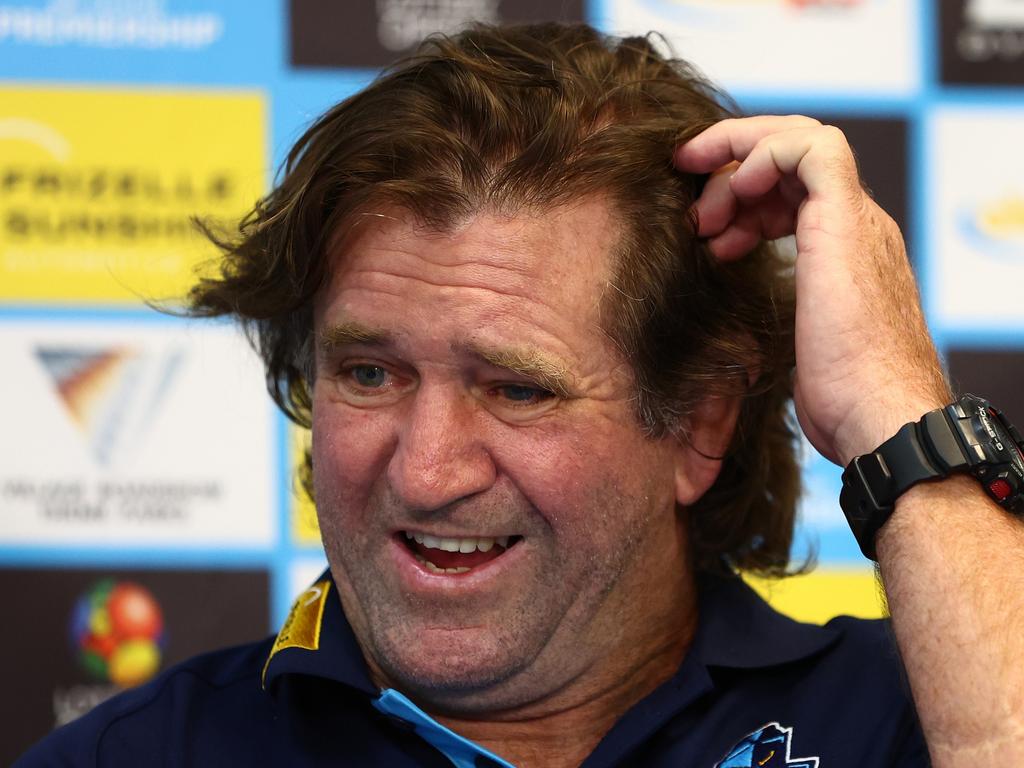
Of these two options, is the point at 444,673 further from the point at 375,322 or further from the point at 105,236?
the point at 105,236

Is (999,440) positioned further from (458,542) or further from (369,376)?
(369,376)

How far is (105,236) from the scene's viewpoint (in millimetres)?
2836

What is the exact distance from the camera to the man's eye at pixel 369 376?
5.94 feet

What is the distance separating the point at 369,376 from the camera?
5.98 ft

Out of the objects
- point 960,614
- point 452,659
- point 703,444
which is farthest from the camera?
point 703,444

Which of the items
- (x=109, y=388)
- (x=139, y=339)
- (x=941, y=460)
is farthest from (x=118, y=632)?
(x=941, y=460)

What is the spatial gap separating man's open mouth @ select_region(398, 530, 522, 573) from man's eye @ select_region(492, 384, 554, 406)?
0.18 m

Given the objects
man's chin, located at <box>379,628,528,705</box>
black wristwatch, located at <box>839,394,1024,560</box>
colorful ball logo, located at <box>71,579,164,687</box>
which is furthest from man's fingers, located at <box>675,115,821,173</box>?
colorful ball logo, located at <box>71,579,164,687</box>

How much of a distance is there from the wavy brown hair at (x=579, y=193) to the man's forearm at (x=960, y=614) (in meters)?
0.41

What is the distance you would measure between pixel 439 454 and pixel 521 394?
0.48 feet

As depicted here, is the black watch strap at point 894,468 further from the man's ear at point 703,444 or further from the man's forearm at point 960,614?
the man's ear at point 703,444

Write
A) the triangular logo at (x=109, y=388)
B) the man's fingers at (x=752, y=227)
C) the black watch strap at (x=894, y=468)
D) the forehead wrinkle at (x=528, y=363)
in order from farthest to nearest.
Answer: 1. the triangular logo at (x=109, y=388)
2. the man's fingers at (x=752, y=227)
3. the forehead wrinkle at (x=528, y=363)
4. the black watch strap at (x=894, y=468)

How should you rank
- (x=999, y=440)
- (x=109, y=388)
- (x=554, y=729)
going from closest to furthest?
(x=999, y=440)
(x=554, y=729)
(x=109, y=388)

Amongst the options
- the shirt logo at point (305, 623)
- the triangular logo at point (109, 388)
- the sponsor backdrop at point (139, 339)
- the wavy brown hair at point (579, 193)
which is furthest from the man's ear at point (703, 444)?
the triangular logo at point (109, 388)
